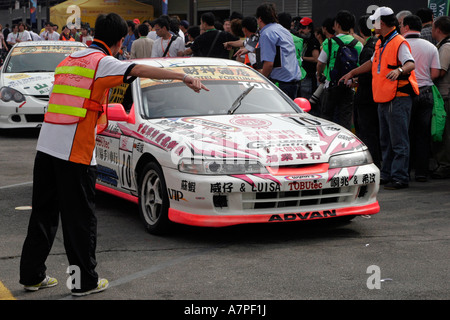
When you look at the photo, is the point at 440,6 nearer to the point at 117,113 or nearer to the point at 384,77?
the point at 384,77

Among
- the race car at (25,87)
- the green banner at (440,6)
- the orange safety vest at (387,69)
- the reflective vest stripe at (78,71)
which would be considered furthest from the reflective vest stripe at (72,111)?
the green banner at (440,6)

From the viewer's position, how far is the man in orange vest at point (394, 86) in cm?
852

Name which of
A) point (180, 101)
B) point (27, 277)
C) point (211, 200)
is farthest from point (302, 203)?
point (27, 277)

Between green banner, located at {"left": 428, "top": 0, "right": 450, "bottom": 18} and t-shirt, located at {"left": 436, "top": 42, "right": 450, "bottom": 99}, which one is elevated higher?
green banner, located at {"left": 428, "top": 0, "right": 450, "bottom": 18}

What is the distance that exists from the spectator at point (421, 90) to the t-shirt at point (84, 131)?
205 inches

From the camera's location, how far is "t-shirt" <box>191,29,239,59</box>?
11.9m

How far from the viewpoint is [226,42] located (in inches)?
465

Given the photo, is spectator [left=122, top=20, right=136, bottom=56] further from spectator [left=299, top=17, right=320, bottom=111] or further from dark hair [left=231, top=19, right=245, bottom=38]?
spectator [left=299, top=17, right=320, bottom=111]

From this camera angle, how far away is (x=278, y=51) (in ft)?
32.1

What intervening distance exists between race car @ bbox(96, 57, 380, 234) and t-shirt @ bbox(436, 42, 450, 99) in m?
2.63

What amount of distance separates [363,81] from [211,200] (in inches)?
152

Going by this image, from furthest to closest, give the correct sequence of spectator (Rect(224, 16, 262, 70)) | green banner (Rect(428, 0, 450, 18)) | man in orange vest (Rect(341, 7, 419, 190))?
green banner (Rect(428, 0, 450, 18)) < spectator (Rect(224, 16, 262, 70)) < man in orange vest (Rect(341, 7, 419, 190))

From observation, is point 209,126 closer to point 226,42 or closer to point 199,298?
point 199,298

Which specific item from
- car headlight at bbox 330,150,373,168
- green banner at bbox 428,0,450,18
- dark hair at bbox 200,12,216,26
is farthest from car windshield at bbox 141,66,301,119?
green banner at bbox 428,0,450,18
